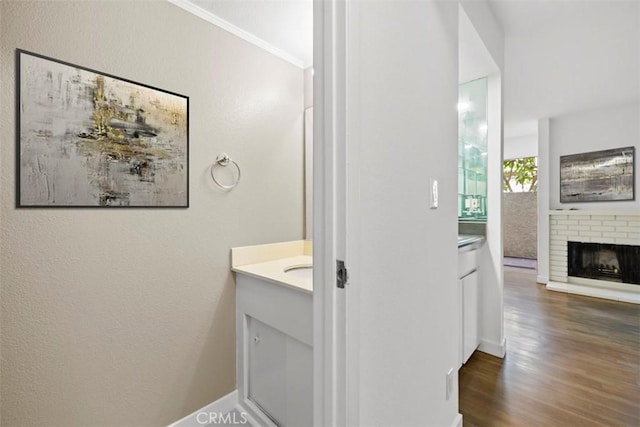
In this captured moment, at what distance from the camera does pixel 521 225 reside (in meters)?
6.73

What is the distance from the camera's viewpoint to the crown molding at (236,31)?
5.23ft

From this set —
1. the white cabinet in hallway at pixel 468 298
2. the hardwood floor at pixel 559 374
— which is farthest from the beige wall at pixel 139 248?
the hardwood floor at pixel 559 374

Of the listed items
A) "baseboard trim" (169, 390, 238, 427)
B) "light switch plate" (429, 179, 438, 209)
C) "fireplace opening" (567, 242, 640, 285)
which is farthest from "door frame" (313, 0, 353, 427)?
"fireplace opening" (567, 242, 640, 285)

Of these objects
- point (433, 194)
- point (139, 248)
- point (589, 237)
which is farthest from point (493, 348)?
point (589, 237)

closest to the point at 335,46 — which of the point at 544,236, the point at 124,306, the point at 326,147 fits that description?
the point at 326,147

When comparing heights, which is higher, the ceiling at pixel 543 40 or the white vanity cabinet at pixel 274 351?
the ceiling at pixel 543 40

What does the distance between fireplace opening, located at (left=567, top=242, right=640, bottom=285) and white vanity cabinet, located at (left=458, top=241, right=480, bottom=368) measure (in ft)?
10.1

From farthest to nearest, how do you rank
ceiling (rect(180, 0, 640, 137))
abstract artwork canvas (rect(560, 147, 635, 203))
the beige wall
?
abstract artwork canvas (rect(560, 147, 635, 203)) → ceiling (rect(180, 0, 640, 137)) → the beige wall

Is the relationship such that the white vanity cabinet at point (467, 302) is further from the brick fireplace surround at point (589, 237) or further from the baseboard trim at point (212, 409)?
the brick fireplace surround at point (589, 237)

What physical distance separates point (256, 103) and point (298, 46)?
503mm

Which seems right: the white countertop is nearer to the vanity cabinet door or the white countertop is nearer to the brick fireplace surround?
the vanity cabinet door

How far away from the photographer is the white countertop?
4.50 ft

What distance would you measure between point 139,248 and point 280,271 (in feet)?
2.37

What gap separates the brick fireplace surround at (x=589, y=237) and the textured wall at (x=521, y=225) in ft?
8.42
